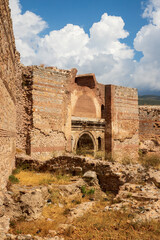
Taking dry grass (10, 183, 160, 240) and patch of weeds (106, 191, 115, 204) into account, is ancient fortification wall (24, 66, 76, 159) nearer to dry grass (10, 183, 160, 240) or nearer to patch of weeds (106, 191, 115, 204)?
patch of weeds (106, 191, 115, 204)

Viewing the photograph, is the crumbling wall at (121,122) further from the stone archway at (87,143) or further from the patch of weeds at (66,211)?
the patch of weeds at (66,211)

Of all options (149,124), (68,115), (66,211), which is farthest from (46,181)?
(149,124)

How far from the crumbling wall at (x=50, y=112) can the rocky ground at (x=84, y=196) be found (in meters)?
1.72

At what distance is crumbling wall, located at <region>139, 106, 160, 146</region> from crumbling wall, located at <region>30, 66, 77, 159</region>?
8423 millimetres

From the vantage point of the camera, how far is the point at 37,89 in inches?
456

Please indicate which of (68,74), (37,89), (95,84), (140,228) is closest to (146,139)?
(95,84)

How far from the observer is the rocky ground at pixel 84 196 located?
5476 millimetres

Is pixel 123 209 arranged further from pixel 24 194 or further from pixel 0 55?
pixel 0 55

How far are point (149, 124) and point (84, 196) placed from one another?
13008 millimetres

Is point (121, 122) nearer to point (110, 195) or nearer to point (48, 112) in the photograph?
point (48, 112)

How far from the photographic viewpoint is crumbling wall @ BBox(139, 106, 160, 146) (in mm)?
19188

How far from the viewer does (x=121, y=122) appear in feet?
53.5

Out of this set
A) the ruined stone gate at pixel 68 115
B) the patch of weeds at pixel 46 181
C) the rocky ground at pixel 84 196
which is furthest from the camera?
the ruined stone gate at pixel 68 115

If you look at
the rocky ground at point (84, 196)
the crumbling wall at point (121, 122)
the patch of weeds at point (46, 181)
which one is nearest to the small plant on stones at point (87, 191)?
the rocky ground at point (84, 196)
